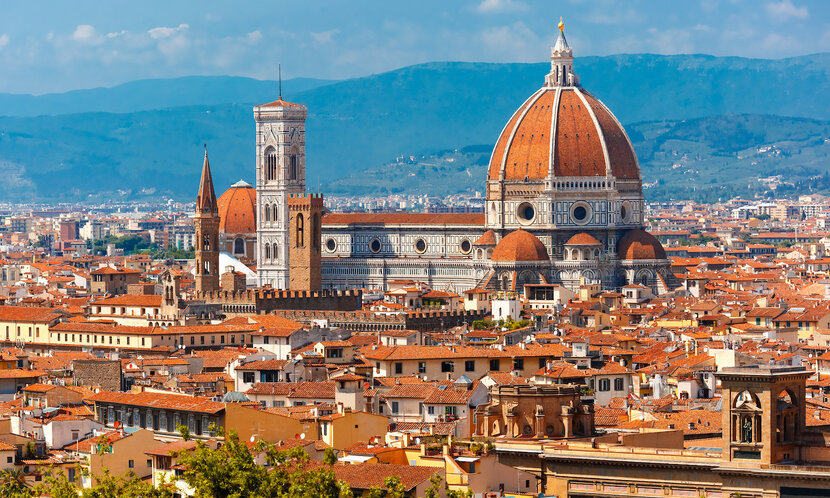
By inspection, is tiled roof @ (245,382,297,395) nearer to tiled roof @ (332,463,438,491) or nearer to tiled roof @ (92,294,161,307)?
tiled roof @ (332,463,438,491)

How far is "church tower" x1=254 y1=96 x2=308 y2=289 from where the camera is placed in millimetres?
128125

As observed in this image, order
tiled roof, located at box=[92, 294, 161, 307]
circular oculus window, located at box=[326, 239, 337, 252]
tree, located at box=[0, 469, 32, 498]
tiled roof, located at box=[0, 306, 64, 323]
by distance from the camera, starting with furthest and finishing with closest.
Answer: circular oculus window, located at box=[326, 239, 337, 252]
tiled roof, located at box=[92, 294, 161, 307]
tiled roof, located at box=[0, 306, 64, 323]
tree, located at box=[0, 469, 32, 498]

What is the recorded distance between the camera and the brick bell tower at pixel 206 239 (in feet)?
360

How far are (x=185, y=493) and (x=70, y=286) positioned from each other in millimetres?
93335

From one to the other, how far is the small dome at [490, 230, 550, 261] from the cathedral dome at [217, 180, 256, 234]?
1348 inches

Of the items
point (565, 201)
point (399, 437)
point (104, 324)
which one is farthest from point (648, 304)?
point (399, 437)

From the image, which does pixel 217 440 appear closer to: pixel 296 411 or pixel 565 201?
pixel 296 411

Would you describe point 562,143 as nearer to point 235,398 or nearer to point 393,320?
point 393,320

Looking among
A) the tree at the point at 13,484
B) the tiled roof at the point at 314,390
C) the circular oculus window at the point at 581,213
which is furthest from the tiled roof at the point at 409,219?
the tree at the point at 13,484

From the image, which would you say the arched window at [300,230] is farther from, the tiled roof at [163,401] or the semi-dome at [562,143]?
the tiled roof at [163,401]

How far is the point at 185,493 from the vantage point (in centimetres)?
3497

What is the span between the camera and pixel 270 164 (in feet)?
428

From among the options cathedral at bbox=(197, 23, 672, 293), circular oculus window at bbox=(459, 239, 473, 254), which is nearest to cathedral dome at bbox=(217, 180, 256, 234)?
cathedral at bbox=(197, 23, 672, 293)

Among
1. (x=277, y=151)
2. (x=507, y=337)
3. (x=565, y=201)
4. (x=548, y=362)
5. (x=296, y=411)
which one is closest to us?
(x=296, y=411)
